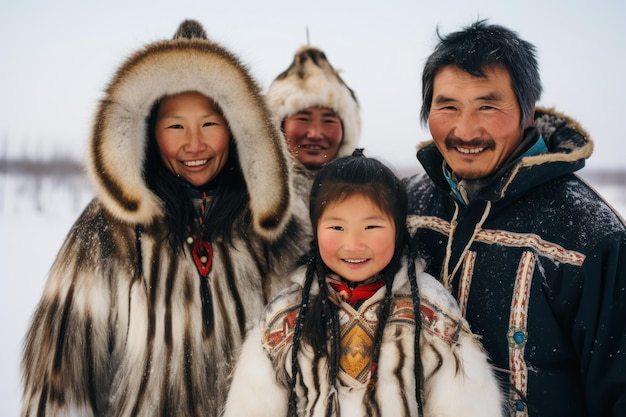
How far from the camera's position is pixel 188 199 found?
2004 mm

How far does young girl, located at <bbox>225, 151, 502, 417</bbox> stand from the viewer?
1.54 m

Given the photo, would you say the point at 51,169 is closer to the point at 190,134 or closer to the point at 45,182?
the point at 45,182

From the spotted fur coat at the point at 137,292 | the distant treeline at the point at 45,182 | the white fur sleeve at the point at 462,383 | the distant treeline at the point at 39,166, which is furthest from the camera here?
the distant treeline at the point at 39,166

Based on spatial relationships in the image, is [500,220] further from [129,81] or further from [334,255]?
[129,81]

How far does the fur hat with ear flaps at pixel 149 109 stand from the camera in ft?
6.13

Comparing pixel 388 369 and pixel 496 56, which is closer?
pixel 388 369

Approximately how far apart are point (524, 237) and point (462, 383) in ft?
1.58

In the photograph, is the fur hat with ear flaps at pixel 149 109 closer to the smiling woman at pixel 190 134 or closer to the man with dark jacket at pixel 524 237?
the smiling woman at pixel 190 134

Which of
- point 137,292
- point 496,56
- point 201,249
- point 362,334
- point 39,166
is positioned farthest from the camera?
point 39,166

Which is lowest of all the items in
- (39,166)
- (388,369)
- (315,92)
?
(39,166)

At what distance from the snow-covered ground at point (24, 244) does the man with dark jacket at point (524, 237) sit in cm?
193

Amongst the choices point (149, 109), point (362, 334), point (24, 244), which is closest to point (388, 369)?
point (362, 334)

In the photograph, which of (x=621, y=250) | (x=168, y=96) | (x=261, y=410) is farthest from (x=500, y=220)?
(x=168, y=96)

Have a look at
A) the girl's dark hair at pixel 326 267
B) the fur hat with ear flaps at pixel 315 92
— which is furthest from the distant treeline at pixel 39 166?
the girl's dark hair at pixel 326 267
